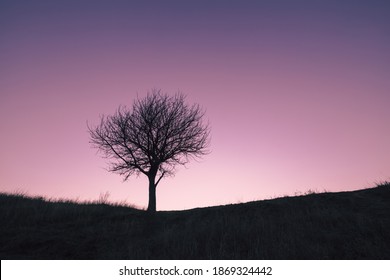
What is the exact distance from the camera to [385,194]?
58.9 feet

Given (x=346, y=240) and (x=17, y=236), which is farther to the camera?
(x=17, y=236)

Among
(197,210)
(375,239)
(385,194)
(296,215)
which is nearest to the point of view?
(375,239)

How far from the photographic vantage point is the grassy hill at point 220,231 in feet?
39.5

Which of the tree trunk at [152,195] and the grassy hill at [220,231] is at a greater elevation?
the tree trunk at [152,195]

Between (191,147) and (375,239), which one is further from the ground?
(191,147)

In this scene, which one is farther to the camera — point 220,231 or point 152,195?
point 152,195

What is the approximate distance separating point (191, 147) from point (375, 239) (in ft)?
47.5

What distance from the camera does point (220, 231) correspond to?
14.4 meters

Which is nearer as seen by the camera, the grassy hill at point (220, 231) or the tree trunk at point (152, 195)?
the grassy hill at point (220, 231)

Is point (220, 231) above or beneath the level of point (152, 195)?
beneath

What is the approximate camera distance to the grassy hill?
12038 millimetres
